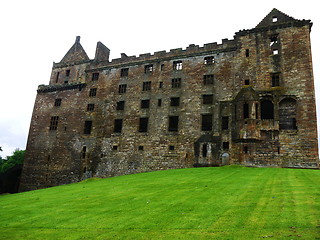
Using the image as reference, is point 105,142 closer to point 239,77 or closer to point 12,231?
point 239,77

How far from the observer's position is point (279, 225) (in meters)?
7.18

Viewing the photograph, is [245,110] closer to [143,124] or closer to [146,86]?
[143,124]

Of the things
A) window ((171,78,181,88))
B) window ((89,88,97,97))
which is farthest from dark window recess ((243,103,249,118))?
window ((89,88,97,97))

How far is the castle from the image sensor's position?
2622 centimetres

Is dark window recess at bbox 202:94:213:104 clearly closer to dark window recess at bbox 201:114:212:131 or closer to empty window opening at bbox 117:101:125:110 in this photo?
dark window recess at bbox 201:114:212:131

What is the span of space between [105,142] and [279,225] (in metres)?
29.8

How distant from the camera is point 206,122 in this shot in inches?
1179

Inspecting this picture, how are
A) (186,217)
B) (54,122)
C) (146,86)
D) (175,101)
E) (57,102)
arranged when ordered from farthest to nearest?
(57,102) < (54,122) < (146,86) < (175,101) < (186,217)

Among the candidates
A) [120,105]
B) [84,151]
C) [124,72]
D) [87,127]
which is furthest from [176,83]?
[84,151]

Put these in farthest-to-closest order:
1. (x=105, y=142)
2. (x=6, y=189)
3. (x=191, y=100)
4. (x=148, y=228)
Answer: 1. (x=6, y=189)
2. (x=105, y=142)
3. (x=191, y=100)
4. (x=148, y=228)

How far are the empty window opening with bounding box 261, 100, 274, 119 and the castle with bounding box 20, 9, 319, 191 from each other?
0.34ft

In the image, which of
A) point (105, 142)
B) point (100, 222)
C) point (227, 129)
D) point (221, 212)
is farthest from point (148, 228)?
point (105, 142)

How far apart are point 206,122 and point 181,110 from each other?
3.62 m

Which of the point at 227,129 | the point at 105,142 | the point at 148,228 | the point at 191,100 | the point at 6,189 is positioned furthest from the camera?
the point at 6,189
